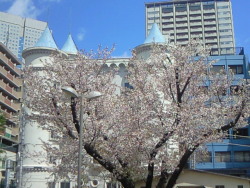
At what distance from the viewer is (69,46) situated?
5078 cm

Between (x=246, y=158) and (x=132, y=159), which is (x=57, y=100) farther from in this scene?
(x=246, y=158)

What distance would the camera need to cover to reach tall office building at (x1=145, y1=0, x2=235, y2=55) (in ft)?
450

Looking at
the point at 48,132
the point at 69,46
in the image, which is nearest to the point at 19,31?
the point at 69,46

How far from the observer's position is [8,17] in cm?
12850

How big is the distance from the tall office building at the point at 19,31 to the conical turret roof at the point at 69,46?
77602 millimetres

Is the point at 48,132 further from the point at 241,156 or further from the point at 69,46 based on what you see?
the point at 241,156

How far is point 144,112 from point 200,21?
125 m

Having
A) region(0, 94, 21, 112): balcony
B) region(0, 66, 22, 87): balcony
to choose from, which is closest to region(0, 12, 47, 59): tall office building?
region(0, 66, 22, 87): balcony

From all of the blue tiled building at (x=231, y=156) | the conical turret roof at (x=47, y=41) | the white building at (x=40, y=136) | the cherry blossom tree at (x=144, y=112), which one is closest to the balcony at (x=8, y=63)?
the white building at (x=40, y=136)

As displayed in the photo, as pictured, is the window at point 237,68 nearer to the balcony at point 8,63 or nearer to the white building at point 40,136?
the white building at point 40,136

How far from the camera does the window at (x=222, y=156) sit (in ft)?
166

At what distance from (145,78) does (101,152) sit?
5091 mm

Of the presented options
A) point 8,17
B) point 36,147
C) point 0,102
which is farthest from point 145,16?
point 36,147

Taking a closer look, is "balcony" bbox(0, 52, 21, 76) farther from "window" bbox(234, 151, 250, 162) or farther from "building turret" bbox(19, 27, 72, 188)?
"window" bbox(234, 151, 250, 162)
